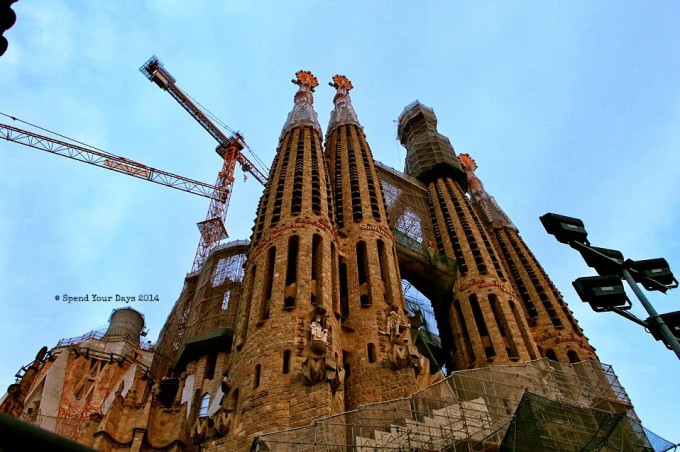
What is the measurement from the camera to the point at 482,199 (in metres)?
60.4

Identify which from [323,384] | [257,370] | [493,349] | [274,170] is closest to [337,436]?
[323,384]

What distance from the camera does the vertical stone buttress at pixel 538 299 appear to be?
126ft

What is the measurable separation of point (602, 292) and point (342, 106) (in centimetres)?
4641

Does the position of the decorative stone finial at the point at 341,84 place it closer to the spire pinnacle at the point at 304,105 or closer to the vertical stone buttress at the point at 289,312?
the spire pinnacle at the point at 304,105

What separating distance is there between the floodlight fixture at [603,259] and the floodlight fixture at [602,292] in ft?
1.40

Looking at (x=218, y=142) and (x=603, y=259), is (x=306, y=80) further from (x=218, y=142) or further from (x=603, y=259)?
(x=603, y=259)

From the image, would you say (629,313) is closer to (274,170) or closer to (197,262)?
(274,170)

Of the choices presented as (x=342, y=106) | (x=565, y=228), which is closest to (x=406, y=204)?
(x=342, y=106)

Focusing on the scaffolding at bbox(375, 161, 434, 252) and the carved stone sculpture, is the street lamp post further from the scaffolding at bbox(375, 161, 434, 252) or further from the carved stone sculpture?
the scaffolding at bbox(375, 161, 434, 252)

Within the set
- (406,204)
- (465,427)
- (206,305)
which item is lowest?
(465,427)

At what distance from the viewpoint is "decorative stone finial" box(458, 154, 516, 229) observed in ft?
181

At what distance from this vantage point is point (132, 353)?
41.0 metres

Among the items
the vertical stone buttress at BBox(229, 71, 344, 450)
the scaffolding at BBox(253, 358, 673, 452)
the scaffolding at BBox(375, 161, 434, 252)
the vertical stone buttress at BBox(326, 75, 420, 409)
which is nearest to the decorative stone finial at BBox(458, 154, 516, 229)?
the scaffolding at BBox(375, 161, 434, 252)

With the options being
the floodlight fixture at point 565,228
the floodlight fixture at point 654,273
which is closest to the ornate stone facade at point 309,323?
the floodlight fixture at point 565,228
